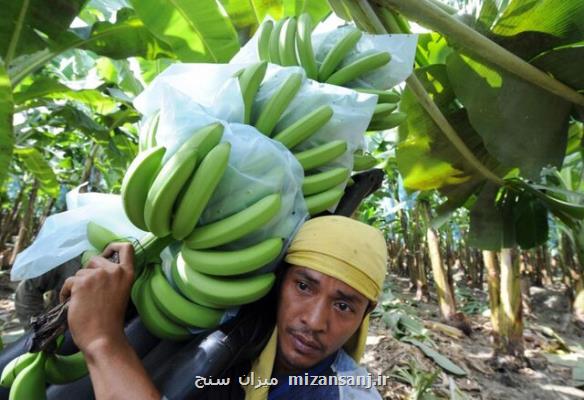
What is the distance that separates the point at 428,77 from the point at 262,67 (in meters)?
1.27

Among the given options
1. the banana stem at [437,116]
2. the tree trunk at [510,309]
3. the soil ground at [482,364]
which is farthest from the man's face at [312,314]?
the tree trunk at [510,309]

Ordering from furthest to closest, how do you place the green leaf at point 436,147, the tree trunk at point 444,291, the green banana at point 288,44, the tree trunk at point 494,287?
1. the tree trunk at point 444,291
2. the tree trunk at point 494,287
3. the green leaf at point 436,147
4. the green banana at point 288,44

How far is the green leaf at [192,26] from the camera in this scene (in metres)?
1.54

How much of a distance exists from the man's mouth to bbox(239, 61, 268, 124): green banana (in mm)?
494

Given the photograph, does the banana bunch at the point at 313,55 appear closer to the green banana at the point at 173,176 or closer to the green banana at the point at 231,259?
the green banana at the point at 173,176

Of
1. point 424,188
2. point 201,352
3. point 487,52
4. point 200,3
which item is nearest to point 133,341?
point 201,352

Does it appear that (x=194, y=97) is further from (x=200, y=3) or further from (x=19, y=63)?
(x=19, y=63)

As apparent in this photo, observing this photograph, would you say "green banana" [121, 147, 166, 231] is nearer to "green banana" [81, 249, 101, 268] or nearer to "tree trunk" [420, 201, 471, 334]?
"green banana" [81, 249, 101, 268]

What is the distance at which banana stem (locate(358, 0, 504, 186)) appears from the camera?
1.23 m

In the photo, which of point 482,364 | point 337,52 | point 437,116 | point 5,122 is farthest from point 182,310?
point 482,364

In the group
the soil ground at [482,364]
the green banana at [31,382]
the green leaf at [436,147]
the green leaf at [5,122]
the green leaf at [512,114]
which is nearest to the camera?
the green banana at [31,382]

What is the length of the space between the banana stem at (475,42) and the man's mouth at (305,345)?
101 cm

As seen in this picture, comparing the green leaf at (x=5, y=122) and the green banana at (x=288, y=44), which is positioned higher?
the green banana at (x=288, y=44)

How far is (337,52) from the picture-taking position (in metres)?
1.10
